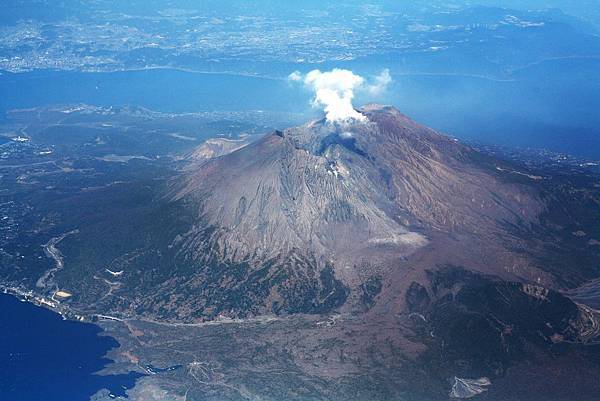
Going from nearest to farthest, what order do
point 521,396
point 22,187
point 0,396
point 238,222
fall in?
point 521,396 → point 0,396 → point 238,222 → point 22,187

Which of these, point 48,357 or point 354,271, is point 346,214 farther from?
point 48,357

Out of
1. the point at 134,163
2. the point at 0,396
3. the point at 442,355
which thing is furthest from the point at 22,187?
the point at 442,355

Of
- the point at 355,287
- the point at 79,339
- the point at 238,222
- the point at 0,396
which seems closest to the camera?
the point at 0,396

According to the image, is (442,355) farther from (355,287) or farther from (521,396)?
(355,287)

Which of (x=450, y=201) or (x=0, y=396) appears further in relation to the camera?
(x=450, y=201)

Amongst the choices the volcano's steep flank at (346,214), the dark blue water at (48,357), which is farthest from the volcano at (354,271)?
the dark blue water at (48,357)

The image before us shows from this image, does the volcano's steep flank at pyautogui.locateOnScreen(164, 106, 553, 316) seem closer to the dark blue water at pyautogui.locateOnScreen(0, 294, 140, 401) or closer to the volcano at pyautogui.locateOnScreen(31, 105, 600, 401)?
the volcano at pyautogui.locateOnScreen(31, 105, 600, 401)

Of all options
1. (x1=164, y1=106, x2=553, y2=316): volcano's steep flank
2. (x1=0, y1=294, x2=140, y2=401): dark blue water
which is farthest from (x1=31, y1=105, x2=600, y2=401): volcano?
(x1=0, y1=294, x2=140, y2=401): dark blue water
